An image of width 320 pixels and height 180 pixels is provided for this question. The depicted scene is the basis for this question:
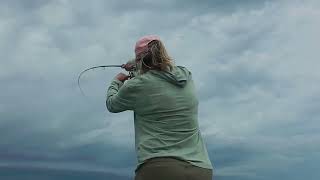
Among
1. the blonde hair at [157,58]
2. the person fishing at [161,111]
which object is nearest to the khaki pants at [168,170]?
the person fishing at [161,111]

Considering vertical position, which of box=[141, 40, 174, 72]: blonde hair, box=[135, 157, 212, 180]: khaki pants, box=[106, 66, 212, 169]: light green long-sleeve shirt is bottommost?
box=[135, 157, 212, 180]: khaki pants

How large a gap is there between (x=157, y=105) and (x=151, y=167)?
0.62m

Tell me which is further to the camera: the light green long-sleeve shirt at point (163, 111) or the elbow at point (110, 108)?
the elbow at point (110, 108)

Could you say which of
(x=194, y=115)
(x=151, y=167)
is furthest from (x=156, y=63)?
(x=151, y=167)

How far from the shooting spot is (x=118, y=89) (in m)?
5.94

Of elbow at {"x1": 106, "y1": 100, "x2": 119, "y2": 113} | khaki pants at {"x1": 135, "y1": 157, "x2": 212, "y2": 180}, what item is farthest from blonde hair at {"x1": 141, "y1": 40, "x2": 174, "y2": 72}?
khaki pants at {"x1": 135, "y1": 157, "x2": 212, "y2": 180}

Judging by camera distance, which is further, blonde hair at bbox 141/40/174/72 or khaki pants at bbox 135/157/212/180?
blonde hair at bbox 141/40/174/72

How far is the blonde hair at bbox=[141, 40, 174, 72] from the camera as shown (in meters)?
5.56

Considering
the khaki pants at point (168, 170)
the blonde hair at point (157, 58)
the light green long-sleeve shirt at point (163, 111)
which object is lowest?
the khaki pants at point (168, 170)

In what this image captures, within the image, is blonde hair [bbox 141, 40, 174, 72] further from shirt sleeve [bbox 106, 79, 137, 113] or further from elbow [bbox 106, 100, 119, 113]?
elbow [bbox 106, 100, 119, 113]

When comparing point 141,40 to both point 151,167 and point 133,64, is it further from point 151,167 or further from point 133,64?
point 151,167

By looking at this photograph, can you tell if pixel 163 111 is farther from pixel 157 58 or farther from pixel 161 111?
pixel 157 58

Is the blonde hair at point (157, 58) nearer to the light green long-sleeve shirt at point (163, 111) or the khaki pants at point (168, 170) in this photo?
the light green long-sleeve shirt at point (163, 111)

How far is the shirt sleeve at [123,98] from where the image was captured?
564 cm
